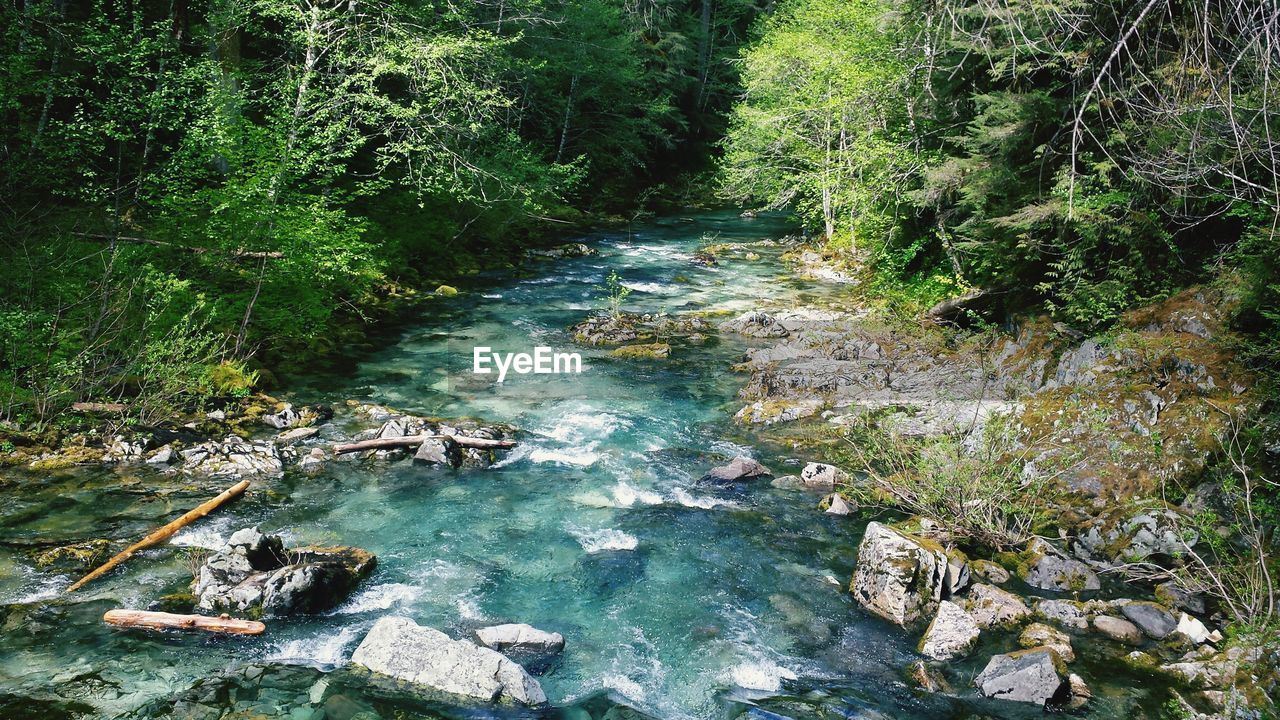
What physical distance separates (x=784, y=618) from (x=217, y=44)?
14.3 meters

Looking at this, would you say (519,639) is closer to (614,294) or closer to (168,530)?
(168,530)

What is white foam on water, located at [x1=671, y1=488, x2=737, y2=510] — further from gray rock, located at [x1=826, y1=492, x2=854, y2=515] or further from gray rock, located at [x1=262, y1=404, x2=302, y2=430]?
gray rock, located at [x1=262, y1=404, x2=302, y2=430]

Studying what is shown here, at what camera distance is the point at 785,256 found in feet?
80.0

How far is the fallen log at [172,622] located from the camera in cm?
571

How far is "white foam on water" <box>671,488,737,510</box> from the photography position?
865 centimetres

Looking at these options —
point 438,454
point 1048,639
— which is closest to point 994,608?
point 1048,639

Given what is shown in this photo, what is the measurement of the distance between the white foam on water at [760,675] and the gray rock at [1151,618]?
3066 millimetres

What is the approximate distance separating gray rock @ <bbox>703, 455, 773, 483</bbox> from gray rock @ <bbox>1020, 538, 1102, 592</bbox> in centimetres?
315

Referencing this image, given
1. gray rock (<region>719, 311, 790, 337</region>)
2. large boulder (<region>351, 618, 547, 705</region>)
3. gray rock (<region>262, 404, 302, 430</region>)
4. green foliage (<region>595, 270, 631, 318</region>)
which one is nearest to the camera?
large boulder (<region>351, 618, 547, 705</region>)

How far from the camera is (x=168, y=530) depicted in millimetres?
7047

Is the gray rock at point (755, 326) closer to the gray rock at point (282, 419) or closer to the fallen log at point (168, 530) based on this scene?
the gray rock at point (282, 419)

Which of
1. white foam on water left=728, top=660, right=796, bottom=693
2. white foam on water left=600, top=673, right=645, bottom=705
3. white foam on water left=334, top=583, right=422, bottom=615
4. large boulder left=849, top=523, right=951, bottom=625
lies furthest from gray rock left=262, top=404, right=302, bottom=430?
large boulder left=849, top=523, right=951, bottom=625

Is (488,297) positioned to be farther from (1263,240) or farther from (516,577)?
(1263,240)

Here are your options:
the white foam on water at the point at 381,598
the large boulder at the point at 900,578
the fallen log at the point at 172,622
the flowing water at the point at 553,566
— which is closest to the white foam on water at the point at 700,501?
the flowing water at the point at 553,566
